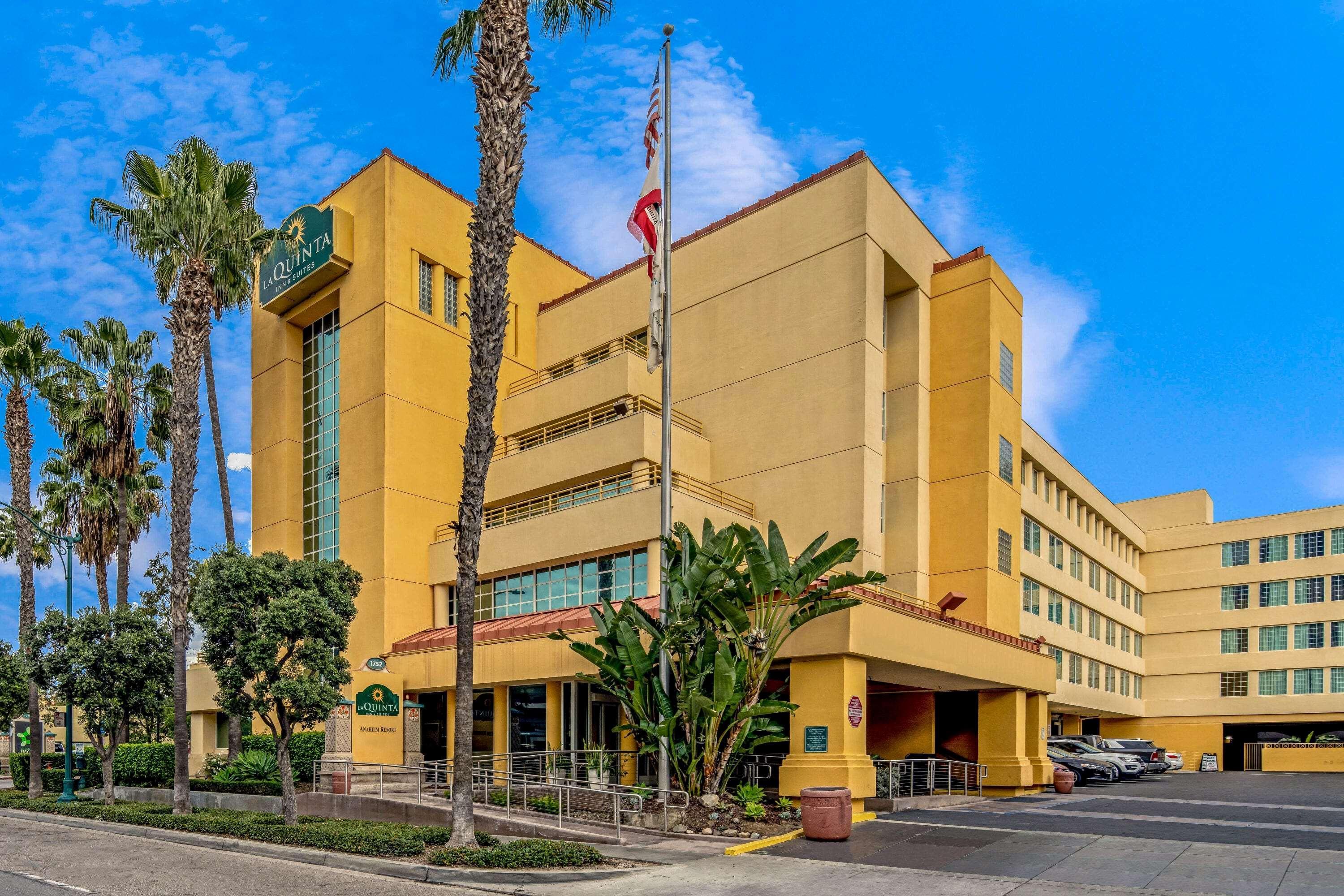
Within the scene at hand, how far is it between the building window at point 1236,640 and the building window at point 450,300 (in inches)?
1947

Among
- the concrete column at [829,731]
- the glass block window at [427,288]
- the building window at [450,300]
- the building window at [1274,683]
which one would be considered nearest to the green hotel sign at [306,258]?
the glass block window at [427,288]

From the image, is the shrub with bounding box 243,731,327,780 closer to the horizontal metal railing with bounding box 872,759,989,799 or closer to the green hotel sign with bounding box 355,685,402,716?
the green hotel sign with bounding box 355,685,402,716

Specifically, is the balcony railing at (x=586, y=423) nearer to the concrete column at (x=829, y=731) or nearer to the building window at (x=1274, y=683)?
the concrete column at (x=829, y=731)

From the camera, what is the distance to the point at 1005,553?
3469 cm

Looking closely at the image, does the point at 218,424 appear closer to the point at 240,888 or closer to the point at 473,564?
the point at 473,564

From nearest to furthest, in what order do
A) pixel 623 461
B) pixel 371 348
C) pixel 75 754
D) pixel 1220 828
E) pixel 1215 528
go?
pixel 1220 828
pixel 623 461
pixel 371 348
pixel 75 754
pixel 1215 528

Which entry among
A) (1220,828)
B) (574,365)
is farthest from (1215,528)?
(1220,828)

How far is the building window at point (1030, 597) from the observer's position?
43656 mm

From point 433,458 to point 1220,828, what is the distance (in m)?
25.6

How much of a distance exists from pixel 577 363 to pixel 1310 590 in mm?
45516

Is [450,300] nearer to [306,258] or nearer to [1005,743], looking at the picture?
[306,258]

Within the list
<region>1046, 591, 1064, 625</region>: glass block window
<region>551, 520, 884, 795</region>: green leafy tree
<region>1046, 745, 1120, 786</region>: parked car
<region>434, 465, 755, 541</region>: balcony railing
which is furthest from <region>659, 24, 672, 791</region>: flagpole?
<region>1046, 591, 1064, 625</region>: glass block window

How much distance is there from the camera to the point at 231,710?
75.9 ft

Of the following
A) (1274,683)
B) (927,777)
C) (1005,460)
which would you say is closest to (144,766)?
(927,777)
